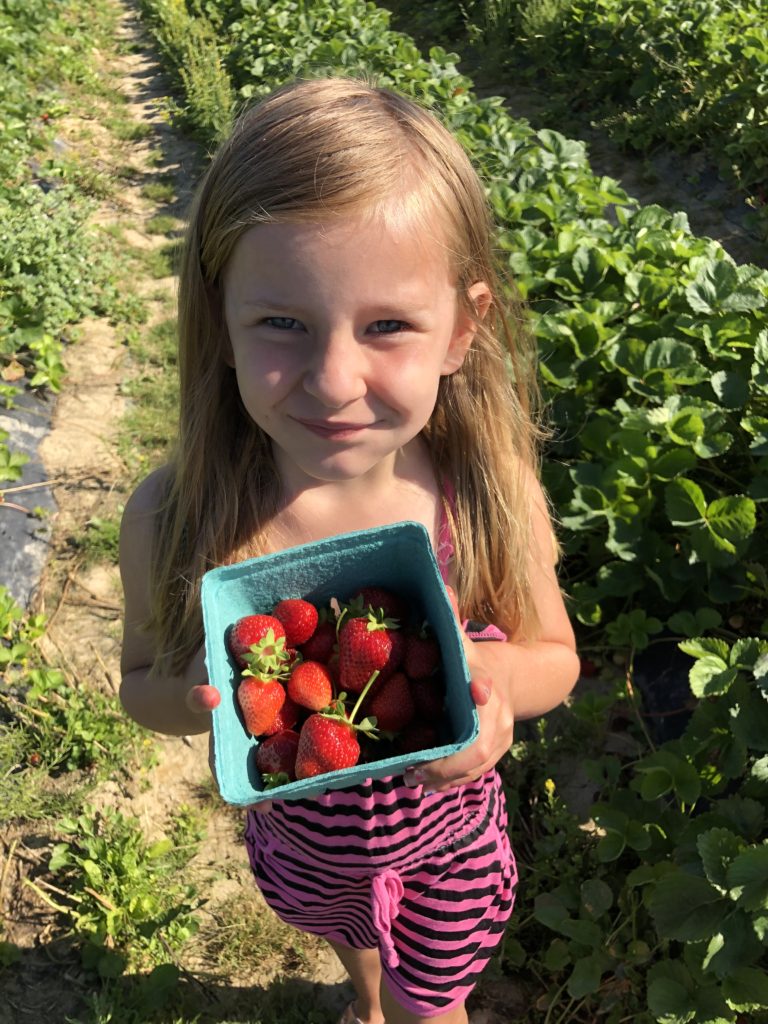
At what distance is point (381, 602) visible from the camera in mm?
1259

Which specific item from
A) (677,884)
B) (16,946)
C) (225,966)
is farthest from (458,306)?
(16,946)

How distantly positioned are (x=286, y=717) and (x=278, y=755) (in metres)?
0.06

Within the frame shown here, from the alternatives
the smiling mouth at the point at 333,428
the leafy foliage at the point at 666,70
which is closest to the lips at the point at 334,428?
the smiling mouth at the point at 333,428

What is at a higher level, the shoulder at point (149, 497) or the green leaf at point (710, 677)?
the shoulder at point (149, 497)

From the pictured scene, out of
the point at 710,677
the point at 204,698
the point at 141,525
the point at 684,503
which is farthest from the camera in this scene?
the point at 684,503

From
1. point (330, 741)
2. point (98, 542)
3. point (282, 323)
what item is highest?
point (282, 323)

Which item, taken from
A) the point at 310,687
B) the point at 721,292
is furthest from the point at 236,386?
the point at 721,292

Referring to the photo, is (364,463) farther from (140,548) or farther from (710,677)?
(710,677)

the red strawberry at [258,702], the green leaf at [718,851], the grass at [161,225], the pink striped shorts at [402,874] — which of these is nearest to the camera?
the red strawberry at [258,702]

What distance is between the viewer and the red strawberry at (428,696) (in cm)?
122

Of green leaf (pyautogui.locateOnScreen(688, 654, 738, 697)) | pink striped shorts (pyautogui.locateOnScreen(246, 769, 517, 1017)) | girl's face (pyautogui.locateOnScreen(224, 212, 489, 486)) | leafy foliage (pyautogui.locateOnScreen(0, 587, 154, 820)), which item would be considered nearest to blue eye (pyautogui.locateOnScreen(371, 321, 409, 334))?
girl's face (pyautogui.locateOnScreen(224, 212, 489, 486))

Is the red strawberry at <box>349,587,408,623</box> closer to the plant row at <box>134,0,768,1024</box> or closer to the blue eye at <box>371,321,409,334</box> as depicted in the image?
the blue eye at <box>371,321,409,334</box>

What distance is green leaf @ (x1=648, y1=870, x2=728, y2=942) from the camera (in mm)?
1740

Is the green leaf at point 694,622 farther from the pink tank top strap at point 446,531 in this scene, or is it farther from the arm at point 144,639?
the arm at point 144,639
